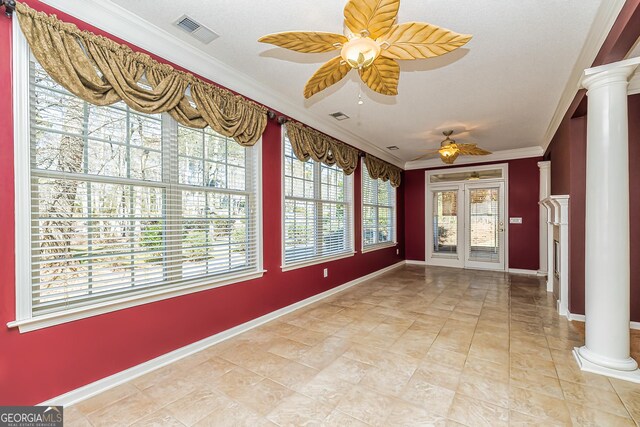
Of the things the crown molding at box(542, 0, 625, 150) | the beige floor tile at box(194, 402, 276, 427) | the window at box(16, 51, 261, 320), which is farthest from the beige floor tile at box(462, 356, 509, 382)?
the crown molding at box(542, 0, 625, 150)

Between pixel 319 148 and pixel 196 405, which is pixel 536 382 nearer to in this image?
pixel 196 405

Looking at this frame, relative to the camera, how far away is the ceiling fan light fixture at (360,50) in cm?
173

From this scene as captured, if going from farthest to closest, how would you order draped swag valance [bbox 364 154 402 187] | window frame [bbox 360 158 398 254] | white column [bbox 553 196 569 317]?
draped swag valance [bbox 364 154 402 187], window frame [bbox 360 158 398 254], white column [bbox 553 196 569 317]

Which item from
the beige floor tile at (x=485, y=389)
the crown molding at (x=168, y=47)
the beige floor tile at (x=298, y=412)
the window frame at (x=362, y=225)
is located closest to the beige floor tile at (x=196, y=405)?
the beige floor tile at (x=298, y=412)

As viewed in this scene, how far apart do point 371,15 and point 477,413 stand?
8.10 feet

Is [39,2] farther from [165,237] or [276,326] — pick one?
[276,326]

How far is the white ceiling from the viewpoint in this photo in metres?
2.06

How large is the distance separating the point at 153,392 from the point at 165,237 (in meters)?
1.15

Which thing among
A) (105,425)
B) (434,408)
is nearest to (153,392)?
(105,425)

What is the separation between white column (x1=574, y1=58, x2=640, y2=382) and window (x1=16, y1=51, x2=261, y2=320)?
10.6ft

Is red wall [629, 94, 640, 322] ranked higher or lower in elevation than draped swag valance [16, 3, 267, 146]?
lower

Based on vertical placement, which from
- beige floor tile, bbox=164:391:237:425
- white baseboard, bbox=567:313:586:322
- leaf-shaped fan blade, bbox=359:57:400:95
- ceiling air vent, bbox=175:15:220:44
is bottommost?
beige floor tile, bbox=164:391:237:425

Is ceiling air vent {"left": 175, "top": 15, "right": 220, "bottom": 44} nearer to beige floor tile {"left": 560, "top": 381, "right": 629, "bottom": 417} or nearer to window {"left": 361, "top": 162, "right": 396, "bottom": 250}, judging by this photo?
window {"left": 361, "top": 162, "right": 396, "bottom": 250}

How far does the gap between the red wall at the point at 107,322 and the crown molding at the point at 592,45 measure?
2973 mm
